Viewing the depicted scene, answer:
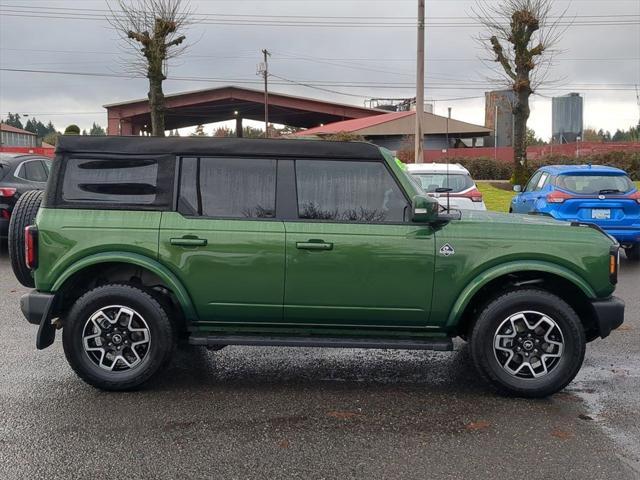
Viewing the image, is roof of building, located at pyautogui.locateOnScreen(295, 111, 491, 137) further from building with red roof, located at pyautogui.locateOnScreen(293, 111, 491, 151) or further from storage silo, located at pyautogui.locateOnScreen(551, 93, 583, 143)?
storage silo, located at pyautogui.locateOnScreen(551, 93, 583, 143)

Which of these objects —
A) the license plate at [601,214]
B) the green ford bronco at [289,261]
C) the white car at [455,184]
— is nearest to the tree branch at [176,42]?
the white car at [455,184]

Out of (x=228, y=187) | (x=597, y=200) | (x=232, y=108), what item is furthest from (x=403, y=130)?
(x=228, y=187)

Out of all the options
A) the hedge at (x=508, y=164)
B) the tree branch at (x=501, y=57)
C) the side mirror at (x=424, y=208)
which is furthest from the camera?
the hedge at (x=508, y=164)

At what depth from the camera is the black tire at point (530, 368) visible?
4.67 meters

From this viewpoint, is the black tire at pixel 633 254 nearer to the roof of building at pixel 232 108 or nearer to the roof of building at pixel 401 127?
the roof of building at pixel 401 127

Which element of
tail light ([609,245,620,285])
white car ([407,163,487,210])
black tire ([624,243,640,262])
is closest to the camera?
tail light ([609,245,620,285])

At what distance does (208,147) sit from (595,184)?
26.5 ft

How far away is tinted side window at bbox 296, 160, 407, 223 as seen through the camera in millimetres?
4832

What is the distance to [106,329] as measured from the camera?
15.7 ft

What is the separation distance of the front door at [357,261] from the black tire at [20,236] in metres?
2.10

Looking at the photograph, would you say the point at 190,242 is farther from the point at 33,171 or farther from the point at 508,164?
the point at 508,164

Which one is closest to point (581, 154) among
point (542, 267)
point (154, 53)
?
point (154, 53)

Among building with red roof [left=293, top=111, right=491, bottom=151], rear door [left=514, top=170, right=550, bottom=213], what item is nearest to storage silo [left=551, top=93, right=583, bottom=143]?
building with red roof [left=293, top=111, right=491, bottom=151]

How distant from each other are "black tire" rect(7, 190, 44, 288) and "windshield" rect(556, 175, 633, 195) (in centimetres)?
859
